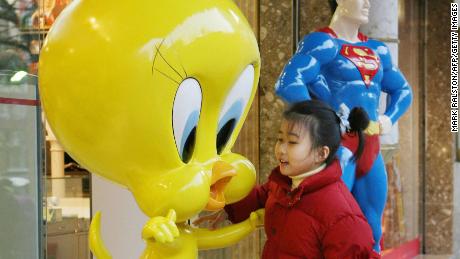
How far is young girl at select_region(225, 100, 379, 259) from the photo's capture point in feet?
6.96

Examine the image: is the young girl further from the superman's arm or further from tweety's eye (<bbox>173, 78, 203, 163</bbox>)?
the superman's arm

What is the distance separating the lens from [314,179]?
2.20 metres

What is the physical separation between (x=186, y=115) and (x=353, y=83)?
1.54 meters

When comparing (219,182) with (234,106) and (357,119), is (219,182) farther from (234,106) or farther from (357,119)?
(357,119)

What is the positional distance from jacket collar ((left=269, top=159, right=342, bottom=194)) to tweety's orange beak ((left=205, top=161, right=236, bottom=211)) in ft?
1.08

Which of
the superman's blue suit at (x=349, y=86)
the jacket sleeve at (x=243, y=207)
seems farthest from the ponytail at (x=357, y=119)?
the superman's blue suit at (x=349, y=86)

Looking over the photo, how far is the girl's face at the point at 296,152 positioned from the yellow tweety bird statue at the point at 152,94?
30cm

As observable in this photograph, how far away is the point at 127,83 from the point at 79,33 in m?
0.18

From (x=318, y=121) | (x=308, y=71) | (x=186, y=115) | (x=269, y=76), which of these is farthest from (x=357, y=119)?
(x=269, y=76)

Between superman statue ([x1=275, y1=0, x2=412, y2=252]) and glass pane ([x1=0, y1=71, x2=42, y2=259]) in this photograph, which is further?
superman statue ([x1=275, y1=0, x2=412, y2=252])

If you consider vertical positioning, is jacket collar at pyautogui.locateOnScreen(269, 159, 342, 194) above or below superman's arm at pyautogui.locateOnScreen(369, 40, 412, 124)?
below

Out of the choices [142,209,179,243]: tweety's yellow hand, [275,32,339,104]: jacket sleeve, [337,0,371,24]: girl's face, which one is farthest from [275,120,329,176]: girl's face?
[337,0,371,24]: girl's face

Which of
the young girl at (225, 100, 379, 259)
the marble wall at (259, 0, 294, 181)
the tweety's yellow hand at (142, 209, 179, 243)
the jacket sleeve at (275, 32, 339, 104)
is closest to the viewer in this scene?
the tweety's yellow hand at (142, 209, 179, 243)

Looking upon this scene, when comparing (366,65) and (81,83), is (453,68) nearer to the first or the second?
(366,65)
